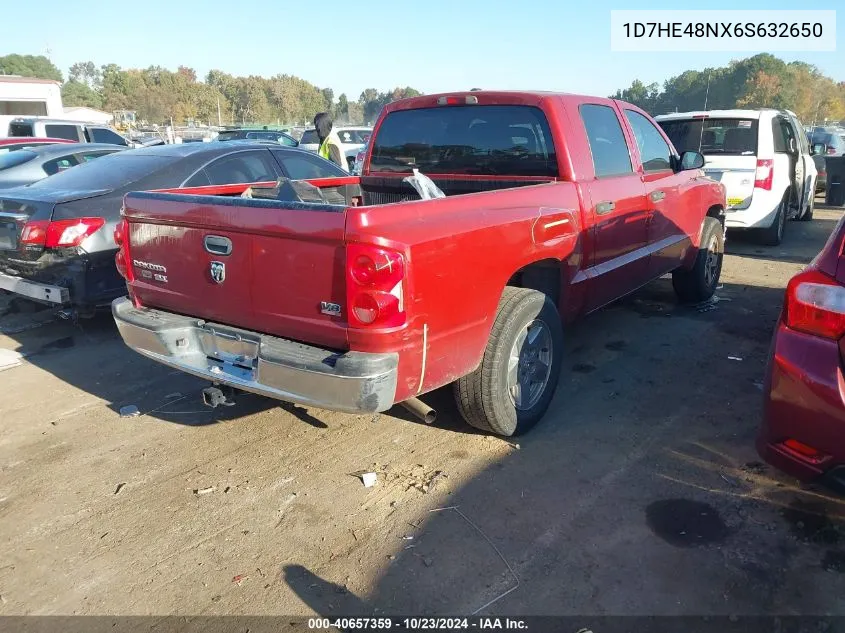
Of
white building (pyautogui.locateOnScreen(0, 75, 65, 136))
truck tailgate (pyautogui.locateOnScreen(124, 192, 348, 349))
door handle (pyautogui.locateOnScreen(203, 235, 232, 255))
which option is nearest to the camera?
truck tailgate (pyautogui.locateOnScreen(124, 192, 348, 349))

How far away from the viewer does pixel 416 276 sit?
2793 mm

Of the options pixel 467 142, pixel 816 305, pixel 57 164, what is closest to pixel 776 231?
pixel 467 142

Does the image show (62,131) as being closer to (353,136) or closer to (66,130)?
(66,130)

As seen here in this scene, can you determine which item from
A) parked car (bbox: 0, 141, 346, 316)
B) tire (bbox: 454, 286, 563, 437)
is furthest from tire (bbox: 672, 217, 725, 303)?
parked car (bbox: 0, 141, 346, 316)

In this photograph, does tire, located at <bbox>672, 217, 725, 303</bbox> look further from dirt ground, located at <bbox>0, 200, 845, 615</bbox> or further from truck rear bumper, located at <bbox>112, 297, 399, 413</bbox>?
truck rear bumper, located at <bbox>112, 297, 399, 413</bbox>

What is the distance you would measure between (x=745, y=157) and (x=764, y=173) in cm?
33

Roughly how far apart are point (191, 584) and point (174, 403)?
1952mm

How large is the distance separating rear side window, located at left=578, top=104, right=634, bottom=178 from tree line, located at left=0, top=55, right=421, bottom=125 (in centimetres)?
6972

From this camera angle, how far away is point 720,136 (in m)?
8.88

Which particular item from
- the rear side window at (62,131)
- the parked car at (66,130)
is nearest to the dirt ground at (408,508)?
the parked car at (66,130)

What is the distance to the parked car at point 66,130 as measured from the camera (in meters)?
15.8

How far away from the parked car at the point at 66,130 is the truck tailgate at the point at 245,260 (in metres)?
14.1

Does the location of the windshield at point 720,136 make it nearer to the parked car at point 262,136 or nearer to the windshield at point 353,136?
the parked car at point 262,136

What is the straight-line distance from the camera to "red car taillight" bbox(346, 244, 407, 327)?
269 cm
